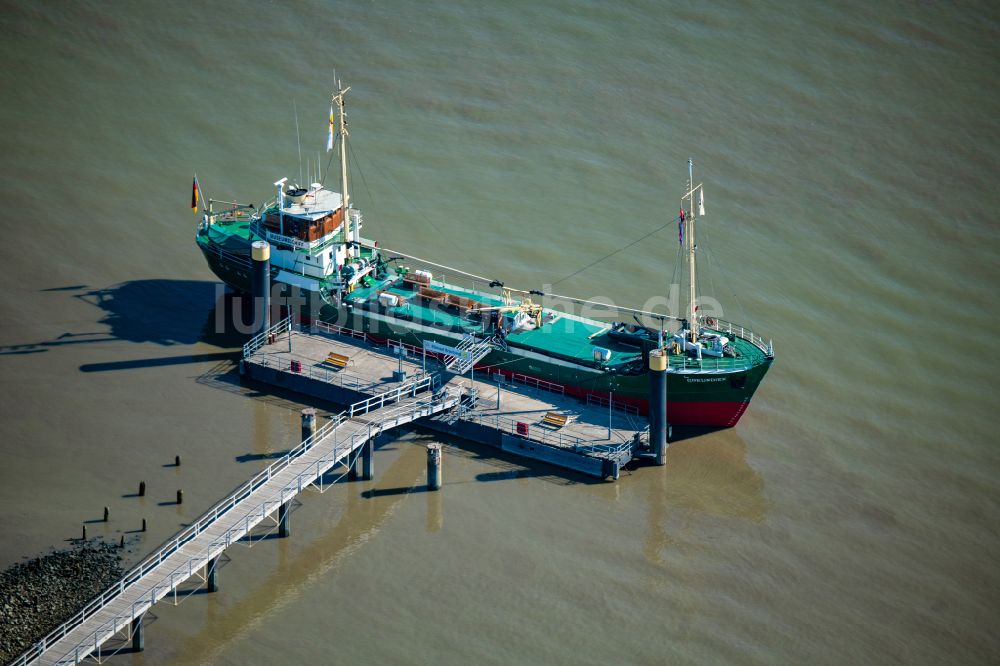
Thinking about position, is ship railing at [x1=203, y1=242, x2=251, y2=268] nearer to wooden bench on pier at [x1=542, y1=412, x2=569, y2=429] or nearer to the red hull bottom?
wooden bench on pier at [x1=542, y1=412, x2=569, y2=429]

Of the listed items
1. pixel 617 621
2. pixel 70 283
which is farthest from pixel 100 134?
pixel 617 621

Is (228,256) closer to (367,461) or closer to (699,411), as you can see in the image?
(367,461)

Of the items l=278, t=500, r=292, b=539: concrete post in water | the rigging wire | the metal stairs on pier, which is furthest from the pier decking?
l=278, t=500, r=292, b=539: concrete post in water

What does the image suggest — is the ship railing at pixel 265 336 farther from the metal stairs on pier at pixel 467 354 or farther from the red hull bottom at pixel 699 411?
the red hull bottom at pixel 699 411

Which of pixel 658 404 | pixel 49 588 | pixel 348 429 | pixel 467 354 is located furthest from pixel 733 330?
pixel 49 588

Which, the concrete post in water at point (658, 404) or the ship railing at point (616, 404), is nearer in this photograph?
the concrete post in water at point (658, 404)

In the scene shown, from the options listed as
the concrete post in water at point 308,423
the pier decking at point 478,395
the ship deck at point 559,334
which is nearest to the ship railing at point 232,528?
the concrete post in water at point 308,423
